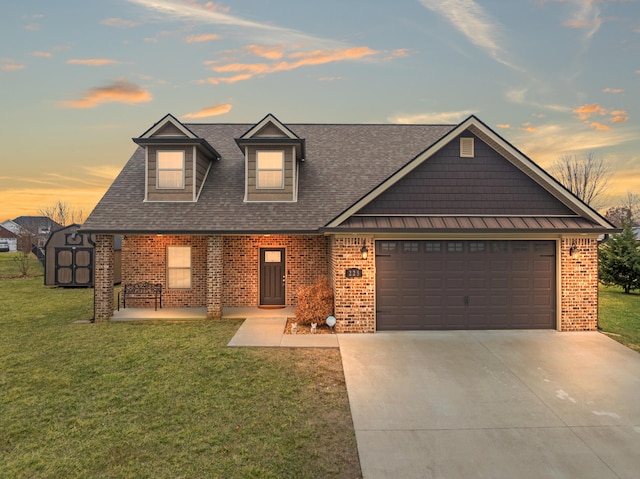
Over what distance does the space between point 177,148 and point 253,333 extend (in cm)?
788

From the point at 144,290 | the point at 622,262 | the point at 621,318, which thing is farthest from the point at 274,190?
the point at 622,262

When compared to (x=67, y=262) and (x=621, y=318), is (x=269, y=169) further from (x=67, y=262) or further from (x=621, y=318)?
(x=67, y=262)

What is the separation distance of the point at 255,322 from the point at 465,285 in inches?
279

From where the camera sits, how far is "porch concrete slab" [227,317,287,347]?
8.62 meters

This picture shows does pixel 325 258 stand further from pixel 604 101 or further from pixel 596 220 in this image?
pixel 604 101

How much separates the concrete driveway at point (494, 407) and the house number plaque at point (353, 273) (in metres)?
1.98

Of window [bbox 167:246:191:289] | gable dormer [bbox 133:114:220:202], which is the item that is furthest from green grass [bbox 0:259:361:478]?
gable dormer [bbox 133:114:220:202]

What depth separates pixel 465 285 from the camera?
9.80 meters

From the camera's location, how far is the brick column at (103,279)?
35.9ft

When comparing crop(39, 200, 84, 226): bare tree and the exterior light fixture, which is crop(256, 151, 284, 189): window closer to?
the exterior light fixture

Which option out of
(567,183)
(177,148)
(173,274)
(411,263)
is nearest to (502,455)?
(411,263)

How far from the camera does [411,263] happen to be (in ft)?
32.1

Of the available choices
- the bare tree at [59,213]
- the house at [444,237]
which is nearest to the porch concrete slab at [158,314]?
the house at [444,237]

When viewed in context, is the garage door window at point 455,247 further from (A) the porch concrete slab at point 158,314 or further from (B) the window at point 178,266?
(B) the window at point 178,266
